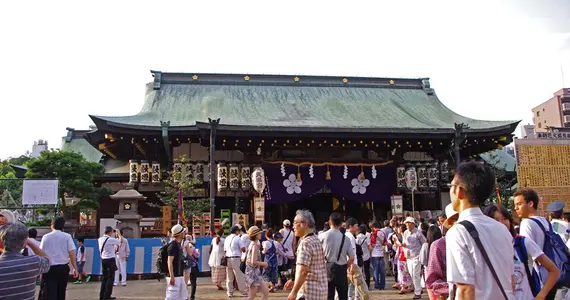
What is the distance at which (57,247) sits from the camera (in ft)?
24.0

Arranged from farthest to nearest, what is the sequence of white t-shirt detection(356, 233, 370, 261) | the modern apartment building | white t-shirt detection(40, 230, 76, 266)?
the modern apartment building, white t-shirt detection(356, 233, 370, 261), white t-shirt detection(40, 230, 76, 266)

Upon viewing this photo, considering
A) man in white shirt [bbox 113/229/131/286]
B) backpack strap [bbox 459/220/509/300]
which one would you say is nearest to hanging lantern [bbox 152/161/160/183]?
man in white shirt [bbox 113/229/131/286]

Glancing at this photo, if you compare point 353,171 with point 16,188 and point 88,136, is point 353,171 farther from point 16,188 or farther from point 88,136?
point 16,188

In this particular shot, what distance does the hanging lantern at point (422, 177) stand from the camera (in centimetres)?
1959

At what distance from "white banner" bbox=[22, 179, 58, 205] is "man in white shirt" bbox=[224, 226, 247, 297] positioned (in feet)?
21.8

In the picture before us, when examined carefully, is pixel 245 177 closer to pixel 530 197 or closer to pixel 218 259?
pixel 218 259

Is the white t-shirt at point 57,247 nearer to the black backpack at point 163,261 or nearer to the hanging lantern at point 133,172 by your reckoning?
the black backpack at point 163,261

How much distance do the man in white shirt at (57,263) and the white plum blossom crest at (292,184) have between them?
40.5ft

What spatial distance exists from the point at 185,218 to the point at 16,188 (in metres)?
17.9

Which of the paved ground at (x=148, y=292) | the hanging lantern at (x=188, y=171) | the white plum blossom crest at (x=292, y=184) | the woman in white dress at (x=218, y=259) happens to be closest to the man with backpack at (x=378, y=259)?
the paved ground at (x=148, y=292)

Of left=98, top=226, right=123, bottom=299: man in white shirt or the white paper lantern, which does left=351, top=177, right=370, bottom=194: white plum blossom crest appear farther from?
left=98, top=226, right=123, bottom=299: man in white shirt

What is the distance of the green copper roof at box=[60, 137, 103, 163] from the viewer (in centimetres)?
2500

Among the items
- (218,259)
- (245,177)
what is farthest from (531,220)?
(245,177)

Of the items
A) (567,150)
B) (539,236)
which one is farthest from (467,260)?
(567,150)
